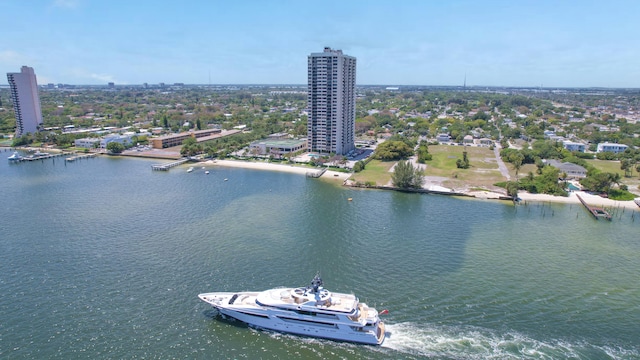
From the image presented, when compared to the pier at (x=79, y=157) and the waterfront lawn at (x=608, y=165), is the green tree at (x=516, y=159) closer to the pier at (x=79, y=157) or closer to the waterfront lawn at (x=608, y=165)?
the waterfront lawn at (x=608, y=165)

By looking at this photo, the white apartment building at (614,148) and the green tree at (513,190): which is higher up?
the white apartment building at (614,148)

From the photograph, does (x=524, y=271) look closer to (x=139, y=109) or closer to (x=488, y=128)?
(x=488, y=128)

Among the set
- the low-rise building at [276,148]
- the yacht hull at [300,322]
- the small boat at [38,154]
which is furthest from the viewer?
the small boat at [38,154]

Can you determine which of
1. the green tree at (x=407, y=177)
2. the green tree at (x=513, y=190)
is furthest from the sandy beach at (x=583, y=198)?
the green tree at (x=407, y=177)

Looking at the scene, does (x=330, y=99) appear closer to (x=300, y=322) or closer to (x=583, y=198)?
(x=583, y=198)

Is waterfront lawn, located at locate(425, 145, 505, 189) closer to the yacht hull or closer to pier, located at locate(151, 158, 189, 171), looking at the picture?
the yacht hull

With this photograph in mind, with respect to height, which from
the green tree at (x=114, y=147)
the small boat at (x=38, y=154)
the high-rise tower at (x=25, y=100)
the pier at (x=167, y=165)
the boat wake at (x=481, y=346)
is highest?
the high-rise tower at (x=25, y=100)

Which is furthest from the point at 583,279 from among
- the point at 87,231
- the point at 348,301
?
the point at 87,231
